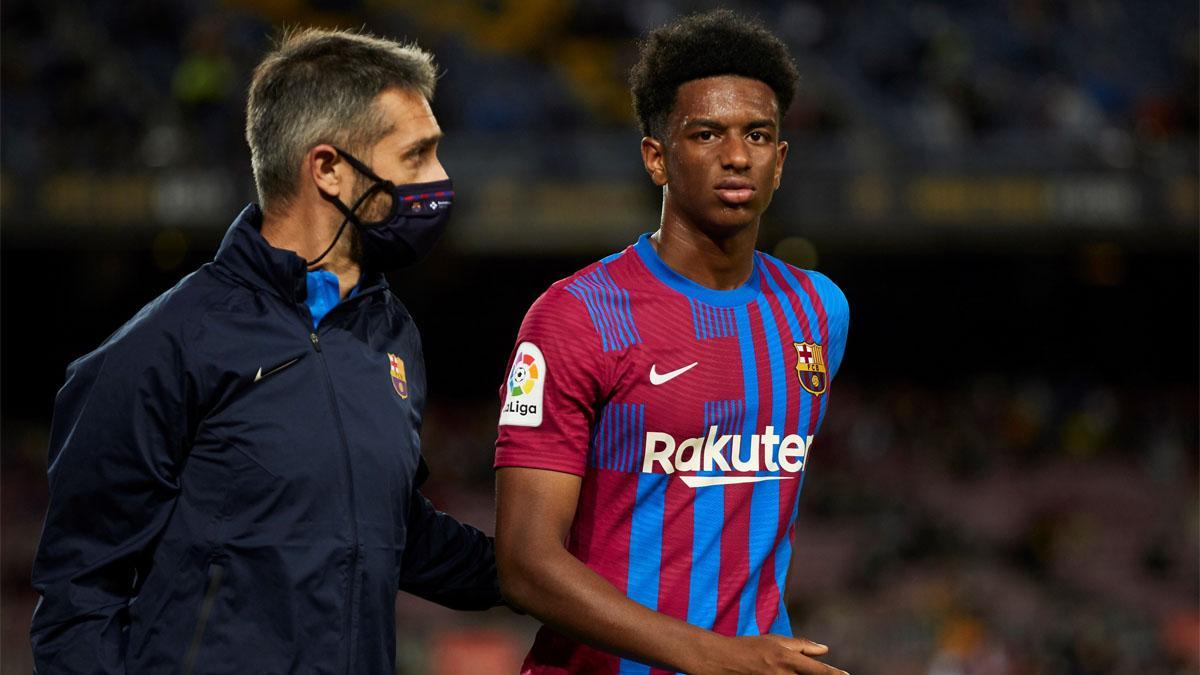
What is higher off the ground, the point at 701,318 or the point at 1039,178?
the point at 1039,178

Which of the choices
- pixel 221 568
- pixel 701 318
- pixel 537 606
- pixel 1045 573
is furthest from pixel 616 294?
pixel 1045 573

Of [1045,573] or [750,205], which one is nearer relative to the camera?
[750,205]

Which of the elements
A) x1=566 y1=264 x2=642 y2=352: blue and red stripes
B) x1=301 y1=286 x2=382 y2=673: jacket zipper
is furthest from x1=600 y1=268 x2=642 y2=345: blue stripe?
x1=301 y1=286 x2=382 y2=673: jacket zipper

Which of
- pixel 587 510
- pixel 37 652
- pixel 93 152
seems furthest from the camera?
pixel 93 152

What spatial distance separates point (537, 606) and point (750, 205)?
87 cm

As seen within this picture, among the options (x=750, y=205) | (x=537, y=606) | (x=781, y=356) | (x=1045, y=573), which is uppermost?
(x=750, y=205)

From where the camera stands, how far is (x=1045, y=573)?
500 inches

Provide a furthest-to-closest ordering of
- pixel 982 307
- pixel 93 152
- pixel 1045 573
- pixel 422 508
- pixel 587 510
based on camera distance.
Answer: pixel 982 307
pixel 1045 573
pixel 93 152
pixel 422 508
pixel 587 510

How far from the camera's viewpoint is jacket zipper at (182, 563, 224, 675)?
2.47m

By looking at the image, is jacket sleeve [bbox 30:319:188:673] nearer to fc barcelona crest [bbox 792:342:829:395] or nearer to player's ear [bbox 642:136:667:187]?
player's ear [bbox 642:136:667:187]

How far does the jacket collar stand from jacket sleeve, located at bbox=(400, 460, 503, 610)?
54cm

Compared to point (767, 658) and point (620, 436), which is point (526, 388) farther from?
point (767, 658)

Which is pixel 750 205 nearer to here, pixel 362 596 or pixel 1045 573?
pixel 362 596

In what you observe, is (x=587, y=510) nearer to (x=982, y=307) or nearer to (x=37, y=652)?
(x=37, y=652)
